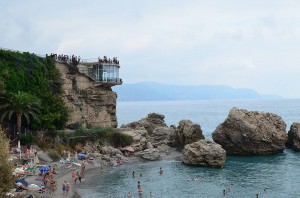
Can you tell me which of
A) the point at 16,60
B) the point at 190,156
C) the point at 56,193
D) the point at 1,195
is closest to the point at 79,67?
the point at 16,60

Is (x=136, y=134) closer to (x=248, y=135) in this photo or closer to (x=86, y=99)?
(x=86, y=99)

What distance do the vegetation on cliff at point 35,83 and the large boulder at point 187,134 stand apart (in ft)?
66.6

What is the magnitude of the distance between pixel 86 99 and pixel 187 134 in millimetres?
17817

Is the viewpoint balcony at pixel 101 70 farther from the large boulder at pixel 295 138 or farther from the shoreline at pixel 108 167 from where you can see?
the large boulder at pixel 295 138

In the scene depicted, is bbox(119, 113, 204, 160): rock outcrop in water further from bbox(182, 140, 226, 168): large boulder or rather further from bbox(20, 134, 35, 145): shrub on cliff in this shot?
bbox(20, 134, 35, 145): shrub on cliff

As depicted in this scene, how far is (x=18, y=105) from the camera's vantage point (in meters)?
49.1

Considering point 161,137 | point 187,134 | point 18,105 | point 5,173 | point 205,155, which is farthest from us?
point 161,137

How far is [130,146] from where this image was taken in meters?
61.2

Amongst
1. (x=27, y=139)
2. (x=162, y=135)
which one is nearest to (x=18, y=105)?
(x=27, y=139)

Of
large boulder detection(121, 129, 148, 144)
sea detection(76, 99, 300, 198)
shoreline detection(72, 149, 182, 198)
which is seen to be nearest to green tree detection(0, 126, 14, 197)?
shoreline detection(72, 149, 182, 198)

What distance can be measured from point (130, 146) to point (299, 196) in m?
28.0

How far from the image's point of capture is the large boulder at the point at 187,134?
65.6m

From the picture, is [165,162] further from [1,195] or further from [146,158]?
[1,195]

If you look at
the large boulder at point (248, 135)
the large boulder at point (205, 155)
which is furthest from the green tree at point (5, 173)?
the large boulder at point (248, 135)
